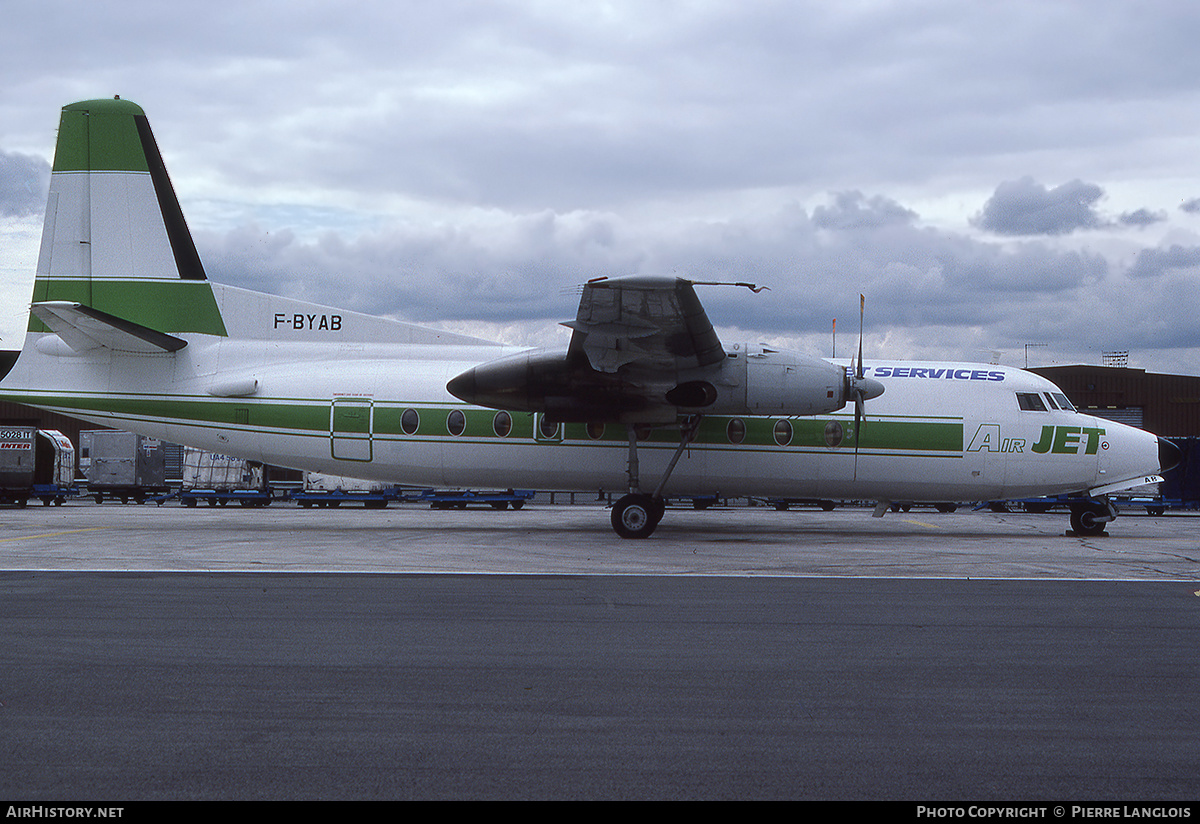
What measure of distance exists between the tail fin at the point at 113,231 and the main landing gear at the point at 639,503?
9.39m

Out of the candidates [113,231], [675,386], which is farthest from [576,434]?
[113,231]

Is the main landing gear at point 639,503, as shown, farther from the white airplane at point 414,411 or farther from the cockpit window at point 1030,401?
the cockpit window at point 1030,401

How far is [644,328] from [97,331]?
11021mm

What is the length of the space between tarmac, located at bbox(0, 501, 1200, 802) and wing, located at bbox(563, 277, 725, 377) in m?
4.39

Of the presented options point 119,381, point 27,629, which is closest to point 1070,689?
point 27,629

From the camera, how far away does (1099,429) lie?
19.1m

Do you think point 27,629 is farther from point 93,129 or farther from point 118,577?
point 93,129

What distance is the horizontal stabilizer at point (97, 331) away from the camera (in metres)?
17.1

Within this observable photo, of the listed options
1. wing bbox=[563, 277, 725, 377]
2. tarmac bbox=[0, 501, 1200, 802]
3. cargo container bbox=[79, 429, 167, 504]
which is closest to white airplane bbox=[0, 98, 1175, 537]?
wing bbox=[563, 277, 725, 377]

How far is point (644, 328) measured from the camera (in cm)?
1589

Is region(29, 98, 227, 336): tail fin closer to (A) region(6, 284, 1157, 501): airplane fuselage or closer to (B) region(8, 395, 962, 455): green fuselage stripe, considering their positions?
(A) region(6, 284, 1157, 501): airplane fuselage

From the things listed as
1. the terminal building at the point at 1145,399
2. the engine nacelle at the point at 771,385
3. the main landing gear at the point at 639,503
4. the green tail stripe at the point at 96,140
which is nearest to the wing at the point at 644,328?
the engine nacelle at the point at 771,385

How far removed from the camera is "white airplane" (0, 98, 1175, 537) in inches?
732
